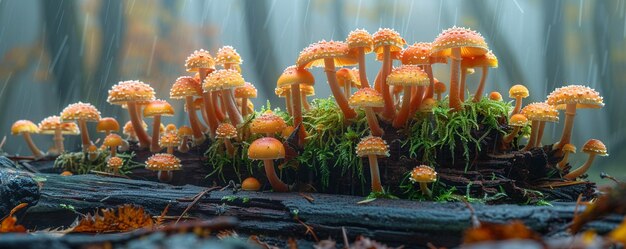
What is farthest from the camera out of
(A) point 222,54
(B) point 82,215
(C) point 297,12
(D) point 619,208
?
(C) point 297,12

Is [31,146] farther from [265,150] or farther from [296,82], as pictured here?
[296,82]

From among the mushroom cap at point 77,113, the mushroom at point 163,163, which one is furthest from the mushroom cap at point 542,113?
the mushroom cap at point 77,113

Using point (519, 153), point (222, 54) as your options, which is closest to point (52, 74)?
point (222, 54)

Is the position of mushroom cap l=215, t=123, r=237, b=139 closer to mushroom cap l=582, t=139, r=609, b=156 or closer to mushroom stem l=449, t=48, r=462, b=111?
mushroom stem l=449, t=48, r=462, b=111

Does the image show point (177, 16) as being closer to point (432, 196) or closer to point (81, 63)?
point (81, 63)

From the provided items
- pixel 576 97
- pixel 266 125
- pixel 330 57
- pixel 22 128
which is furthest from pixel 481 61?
pixel 22 128

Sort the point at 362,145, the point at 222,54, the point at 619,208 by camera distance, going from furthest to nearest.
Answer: the point at 222,54
the point at 362,145
the point at 619,208

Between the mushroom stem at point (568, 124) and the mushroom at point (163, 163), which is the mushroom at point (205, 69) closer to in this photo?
the mushroom at point (163, 163)

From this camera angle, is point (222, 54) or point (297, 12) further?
point (297, 12)
